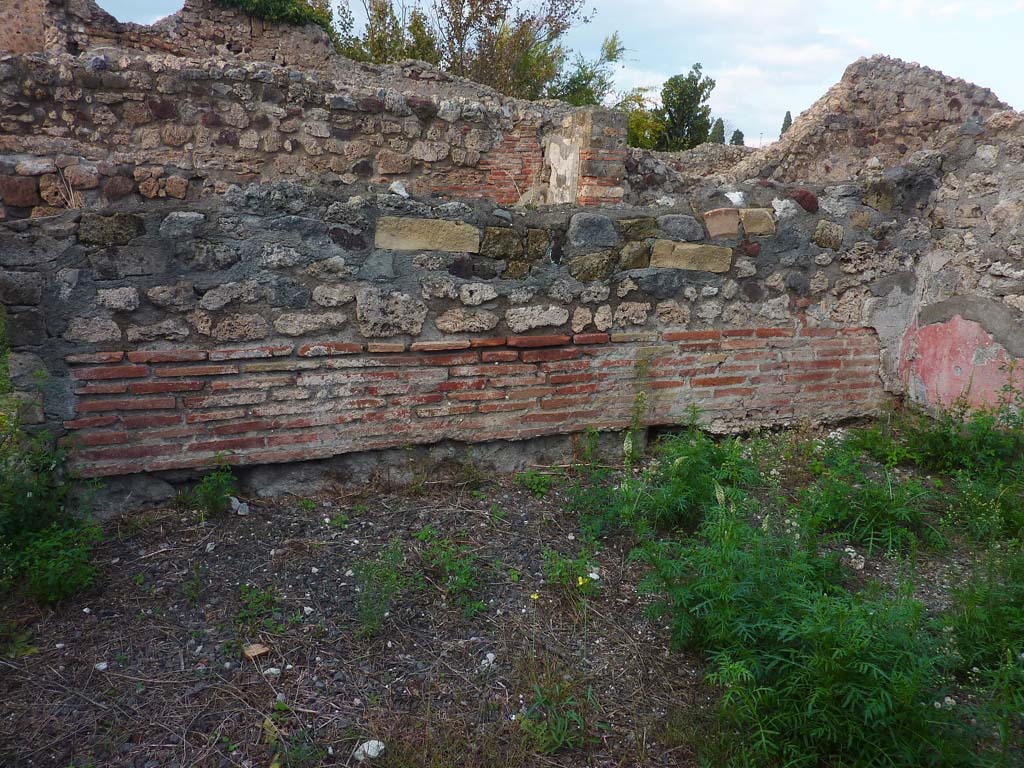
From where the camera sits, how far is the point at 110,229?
9.22ft

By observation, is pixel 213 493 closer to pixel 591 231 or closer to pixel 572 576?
pixel 572 576

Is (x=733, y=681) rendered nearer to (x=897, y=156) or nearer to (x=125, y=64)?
(x=125, y=64)

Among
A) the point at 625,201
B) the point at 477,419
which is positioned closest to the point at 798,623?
the point at 477,419

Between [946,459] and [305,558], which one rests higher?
[946,459]

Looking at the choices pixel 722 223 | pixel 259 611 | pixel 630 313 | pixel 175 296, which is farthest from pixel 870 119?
pixel 259 611

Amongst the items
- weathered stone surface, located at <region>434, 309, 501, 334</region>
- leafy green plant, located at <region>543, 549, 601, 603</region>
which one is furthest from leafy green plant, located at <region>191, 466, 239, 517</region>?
leafy green plant, located at <region>543, 549, 601, 603</region>

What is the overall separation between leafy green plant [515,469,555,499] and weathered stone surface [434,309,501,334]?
31.6 inches

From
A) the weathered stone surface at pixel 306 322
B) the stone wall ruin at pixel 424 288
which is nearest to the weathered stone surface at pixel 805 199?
the stone wall ruin at pixel 424 288

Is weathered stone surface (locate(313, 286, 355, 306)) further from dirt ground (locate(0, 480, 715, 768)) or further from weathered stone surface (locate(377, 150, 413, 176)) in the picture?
weathered stone surface (locate(377, 150, 413, 176))

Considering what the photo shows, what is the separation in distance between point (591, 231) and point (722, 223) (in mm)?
859

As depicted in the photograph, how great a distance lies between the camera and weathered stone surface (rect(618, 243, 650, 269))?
12.2ft

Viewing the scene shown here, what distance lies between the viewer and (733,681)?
1.99 meters

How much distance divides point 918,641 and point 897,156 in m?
8.92

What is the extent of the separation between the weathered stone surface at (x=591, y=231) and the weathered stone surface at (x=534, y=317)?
0.37 meters
